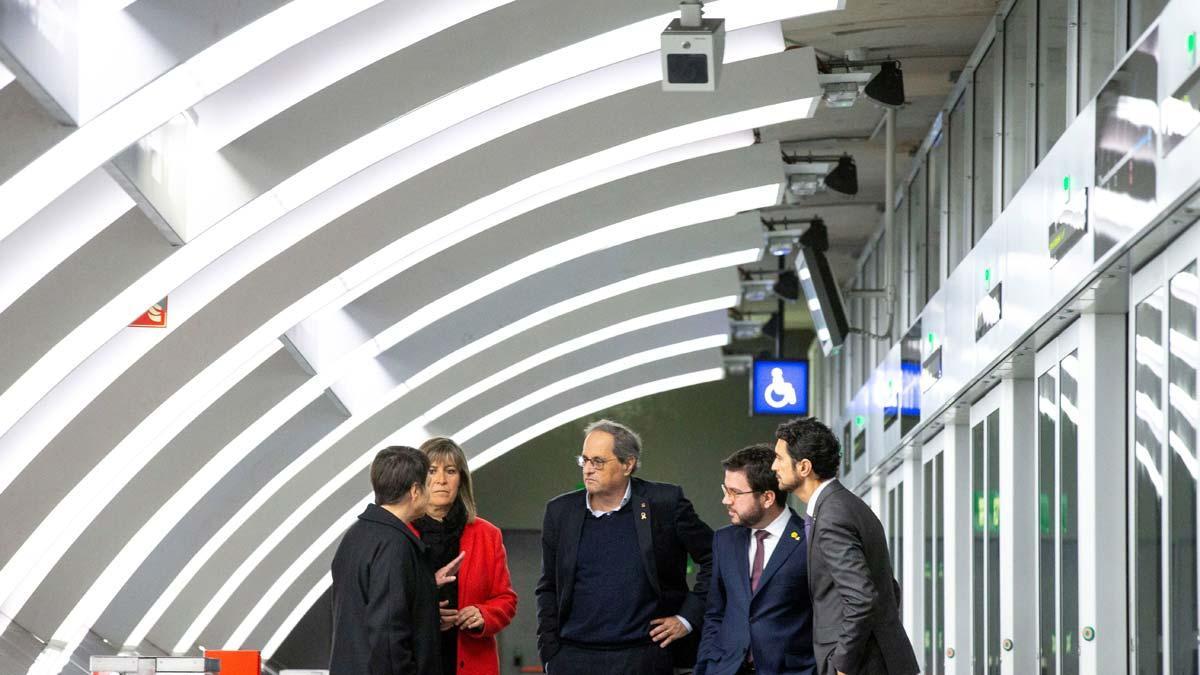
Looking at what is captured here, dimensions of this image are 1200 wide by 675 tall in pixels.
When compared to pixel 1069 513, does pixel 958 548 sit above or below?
above

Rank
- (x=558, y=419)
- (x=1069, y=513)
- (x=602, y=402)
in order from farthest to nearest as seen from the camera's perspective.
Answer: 1. (x=558, y=419)
2. (x=602, y=402)
3. (x=1069, y=513)

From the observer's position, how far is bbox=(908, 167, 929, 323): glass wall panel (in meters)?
16.2

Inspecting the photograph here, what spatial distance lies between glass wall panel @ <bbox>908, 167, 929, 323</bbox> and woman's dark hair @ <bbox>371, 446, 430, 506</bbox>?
33.5 ft

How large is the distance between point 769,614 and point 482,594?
3.83 ft

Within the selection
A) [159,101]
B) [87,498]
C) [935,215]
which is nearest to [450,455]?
[159,101]

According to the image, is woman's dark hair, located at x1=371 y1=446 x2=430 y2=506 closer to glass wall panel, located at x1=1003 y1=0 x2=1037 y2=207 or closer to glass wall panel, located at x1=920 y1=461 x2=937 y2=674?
glass wall panel, located at x1=1003 y1=0 x2=1037 y2=207

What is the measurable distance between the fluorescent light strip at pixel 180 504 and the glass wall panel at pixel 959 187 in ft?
18.8

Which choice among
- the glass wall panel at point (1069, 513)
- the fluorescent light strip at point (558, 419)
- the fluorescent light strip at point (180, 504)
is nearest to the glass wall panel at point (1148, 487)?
the glass wall panel at point (1069, 513)

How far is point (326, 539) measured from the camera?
2211cm

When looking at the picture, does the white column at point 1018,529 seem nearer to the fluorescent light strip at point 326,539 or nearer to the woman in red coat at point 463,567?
the woman in red coat at point 463,567

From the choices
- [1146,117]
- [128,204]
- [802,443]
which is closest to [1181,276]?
[1146,117]

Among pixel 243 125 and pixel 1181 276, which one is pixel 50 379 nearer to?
pixel 243 125

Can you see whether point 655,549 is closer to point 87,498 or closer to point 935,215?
point 87,498

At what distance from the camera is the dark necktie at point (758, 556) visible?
704cm
